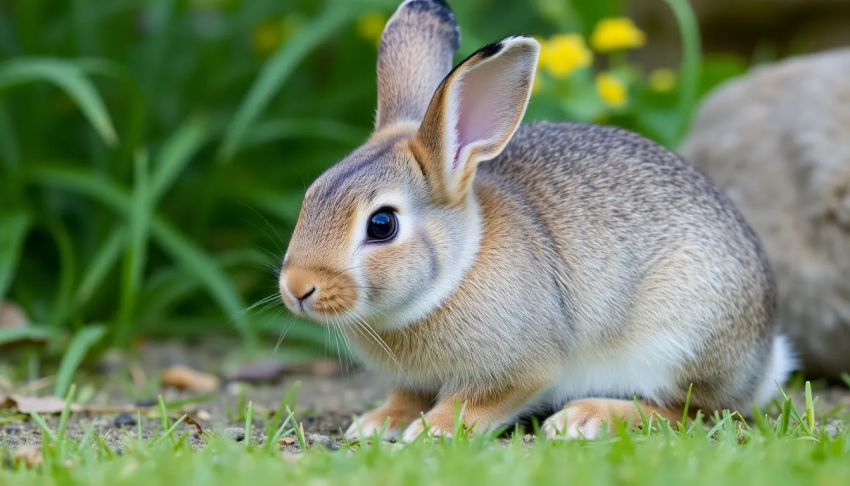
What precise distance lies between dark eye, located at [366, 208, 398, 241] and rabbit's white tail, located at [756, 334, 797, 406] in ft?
6.13

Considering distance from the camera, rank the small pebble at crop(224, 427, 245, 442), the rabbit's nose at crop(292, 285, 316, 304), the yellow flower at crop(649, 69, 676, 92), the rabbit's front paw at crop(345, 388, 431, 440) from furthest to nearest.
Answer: the yellow flower at crop(649, 69, 676, 92)
the rabbit's front paw at crop(345, 388, 431, 440)
the small pebble at crop(224, 427, 245, 442)
the rabbit's nose at crop(292, 285, 316, 304)

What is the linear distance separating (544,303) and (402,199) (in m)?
0.70

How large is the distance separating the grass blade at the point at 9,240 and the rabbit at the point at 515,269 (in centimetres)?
260

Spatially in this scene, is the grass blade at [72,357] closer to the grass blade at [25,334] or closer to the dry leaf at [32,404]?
the grass blade at [25,334]

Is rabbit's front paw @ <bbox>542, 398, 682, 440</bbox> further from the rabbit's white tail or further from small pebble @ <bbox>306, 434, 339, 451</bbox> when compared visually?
small pebble @ <bbox>306, 434, 339, 451</bbox>

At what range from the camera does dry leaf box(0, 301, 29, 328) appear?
6023 millimetres

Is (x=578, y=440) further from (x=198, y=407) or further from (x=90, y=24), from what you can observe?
(x=90, y=24)

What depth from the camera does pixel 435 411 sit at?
156 inches

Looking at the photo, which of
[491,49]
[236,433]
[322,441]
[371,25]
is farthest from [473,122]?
[371,25]

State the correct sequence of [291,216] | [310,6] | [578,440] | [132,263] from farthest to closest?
1. [310,6]
2. [291,216]
3. [132,263]
4. [578,440]

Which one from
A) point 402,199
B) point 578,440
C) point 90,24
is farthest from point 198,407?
point 90,24

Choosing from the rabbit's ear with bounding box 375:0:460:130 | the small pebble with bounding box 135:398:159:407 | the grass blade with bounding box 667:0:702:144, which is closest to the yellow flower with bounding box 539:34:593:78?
the grass blade with bounding box 667:0:702:144

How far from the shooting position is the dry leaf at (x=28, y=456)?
123 inches

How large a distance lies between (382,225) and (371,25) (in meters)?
3.86
